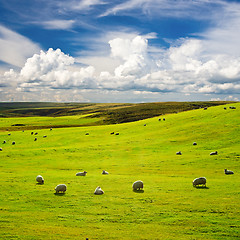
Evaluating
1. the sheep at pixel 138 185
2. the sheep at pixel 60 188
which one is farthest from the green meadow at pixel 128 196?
the sheep at pixel 138 185

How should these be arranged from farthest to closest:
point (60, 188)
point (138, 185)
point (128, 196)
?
1. point (138, 185)
2. point (60, 188)
3. point (128, 196)

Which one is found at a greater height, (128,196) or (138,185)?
(138,185)

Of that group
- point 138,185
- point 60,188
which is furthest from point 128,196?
point 60,188

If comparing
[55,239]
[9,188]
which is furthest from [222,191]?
[9,188]

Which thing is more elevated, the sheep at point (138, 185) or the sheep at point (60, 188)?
the sheep at point (138, 185)

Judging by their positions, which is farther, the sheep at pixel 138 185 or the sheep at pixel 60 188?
the sheep at pixel 138 185

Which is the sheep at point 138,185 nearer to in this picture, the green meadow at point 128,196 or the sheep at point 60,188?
the green meadow at point 128,196

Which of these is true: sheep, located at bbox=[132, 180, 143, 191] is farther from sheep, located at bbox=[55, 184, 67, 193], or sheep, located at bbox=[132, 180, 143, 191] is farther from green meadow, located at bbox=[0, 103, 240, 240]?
sheep, located at bbox=[55, 184, 67, 193]

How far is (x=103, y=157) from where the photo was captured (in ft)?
156

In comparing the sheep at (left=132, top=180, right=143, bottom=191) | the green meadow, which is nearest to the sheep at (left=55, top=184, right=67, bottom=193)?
the green meadow

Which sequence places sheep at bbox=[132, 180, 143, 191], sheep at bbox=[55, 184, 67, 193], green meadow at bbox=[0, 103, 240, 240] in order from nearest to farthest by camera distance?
green meadow at bbox=[0, 103, 240, 240], sheep at bbox=[55, 184, 67, 193], sheep at bbox=[132, 180, 143, 191]

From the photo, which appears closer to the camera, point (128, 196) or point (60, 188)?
point (128, 196)

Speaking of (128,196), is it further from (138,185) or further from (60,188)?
(60,188)

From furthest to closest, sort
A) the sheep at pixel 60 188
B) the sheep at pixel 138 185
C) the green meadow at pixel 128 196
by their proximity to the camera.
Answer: the sheep at pixel 138 185 → the sheep at pixel 60 188 → the green meadow at pixel 128 196
